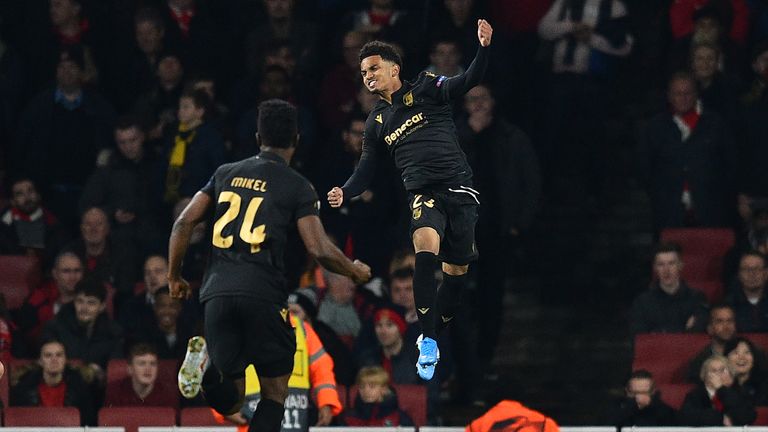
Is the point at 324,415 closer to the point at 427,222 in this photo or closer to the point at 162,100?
the point at 427,222

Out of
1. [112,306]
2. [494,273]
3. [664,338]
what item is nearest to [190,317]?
[112,306]

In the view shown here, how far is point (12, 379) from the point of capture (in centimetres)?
1560

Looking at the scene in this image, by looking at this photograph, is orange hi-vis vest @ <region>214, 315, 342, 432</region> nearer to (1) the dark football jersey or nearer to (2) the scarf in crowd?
(1) the dark football jersey

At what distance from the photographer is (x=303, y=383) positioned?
561 inches

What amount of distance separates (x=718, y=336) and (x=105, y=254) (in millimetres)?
4874

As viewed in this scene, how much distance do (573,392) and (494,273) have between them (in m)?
1.12

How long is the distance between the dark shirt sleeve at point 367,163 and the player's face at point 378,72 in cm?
31

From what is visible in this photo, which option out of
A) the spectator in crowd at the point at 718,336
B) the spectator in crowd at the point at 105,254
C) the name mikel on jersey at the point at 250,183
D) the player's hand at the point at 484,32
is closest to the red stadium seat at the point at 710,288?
the spectator in crowd at the point at 718,336

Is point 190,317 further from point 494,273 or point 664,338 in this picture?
point 664,338

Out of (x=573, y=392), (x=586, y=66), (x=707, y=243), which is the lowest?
(x=573, y=392)

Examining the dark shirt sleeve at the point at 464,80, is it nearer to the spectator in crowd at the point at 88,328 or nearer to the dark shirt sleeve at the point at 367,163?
the dark shirt sleeve at the point at 367,163

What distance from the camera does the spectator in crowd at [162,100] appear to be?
701 inches

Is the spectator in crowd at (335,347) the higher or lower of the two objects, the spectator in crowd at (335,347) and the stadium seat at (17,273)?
the lower

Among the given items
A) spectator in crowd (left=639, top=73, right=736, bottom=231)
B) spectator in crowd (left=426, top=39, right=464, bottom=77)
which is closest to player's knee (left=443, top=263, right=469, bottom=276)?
spectator in crowd (left=426, top=39, right=464, bottom=77)
